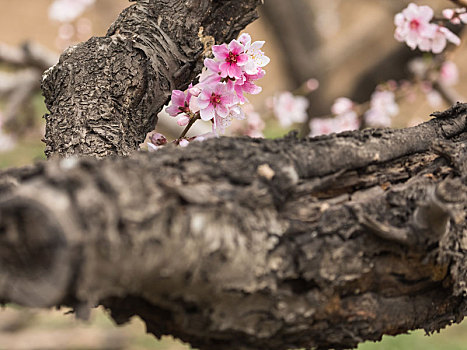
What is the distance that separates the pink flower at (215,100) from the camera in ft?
3.44

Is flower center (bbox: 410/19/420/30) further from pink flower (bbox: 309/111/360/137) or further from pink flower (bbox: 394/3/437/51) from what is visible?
pink flower (bbox: 309/111/360/137)

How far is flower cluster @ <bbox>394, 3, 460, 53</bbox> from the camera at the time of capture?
163 cm

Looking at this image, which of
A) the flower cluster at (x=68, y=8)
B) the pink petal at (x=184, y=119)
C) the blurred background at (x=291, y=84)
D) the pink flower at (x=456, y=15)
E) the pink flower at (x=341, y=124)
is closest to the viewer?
the pink petal at (x=184, y=119)

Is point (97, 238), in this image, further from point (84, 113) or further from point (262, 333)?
point (84, 113)

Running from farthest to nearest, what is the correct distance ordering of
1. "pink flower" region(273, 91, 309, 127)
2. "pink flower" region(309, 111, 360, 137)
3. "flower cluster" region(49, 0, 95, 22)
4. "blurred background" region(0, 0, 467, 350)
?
"flower cluster" region(49, 0, 95, 22), "pink flower" region(273, 91, 309, 127), "blurred background" region(0, 0, 467, 350), "pink flower" region(309, 111, 360, 137)

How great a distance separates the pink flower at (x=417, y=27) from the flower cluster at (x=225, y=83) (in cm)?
76

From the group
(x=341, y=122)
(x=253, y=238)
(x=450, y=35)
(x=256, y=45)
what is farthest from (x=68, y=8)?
(x=253, y=238)

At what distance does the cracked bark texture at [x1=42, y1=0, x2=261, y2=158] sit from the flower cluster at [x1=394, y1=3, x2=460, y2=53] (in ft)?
2.42

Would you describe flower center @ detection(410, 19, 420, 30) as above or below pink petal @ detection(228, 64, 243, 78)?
above

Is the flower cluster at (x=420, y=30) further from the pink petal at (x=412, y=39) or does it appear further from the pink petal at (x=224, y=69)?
the pink petal at (x=224, y=69)

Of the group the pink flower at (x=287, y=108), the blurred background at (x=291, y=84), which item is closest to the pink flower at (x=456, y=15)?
the blurred background at (x=291, y=84)

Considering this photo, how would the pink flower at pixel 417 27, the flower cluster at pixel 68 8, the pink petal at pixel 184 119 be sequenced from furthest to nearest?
the flower cluster at pixel 68 8 < the pink flower at pixel 417 27 < the pink petal at pixel 184 119

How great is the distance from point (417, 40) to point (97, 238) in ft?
4.58

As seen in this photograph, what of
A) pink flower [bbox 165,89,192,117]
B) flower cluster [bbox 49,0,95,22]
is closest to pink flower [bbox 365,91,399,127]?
pink flower [bbox 165,89,192,117]
